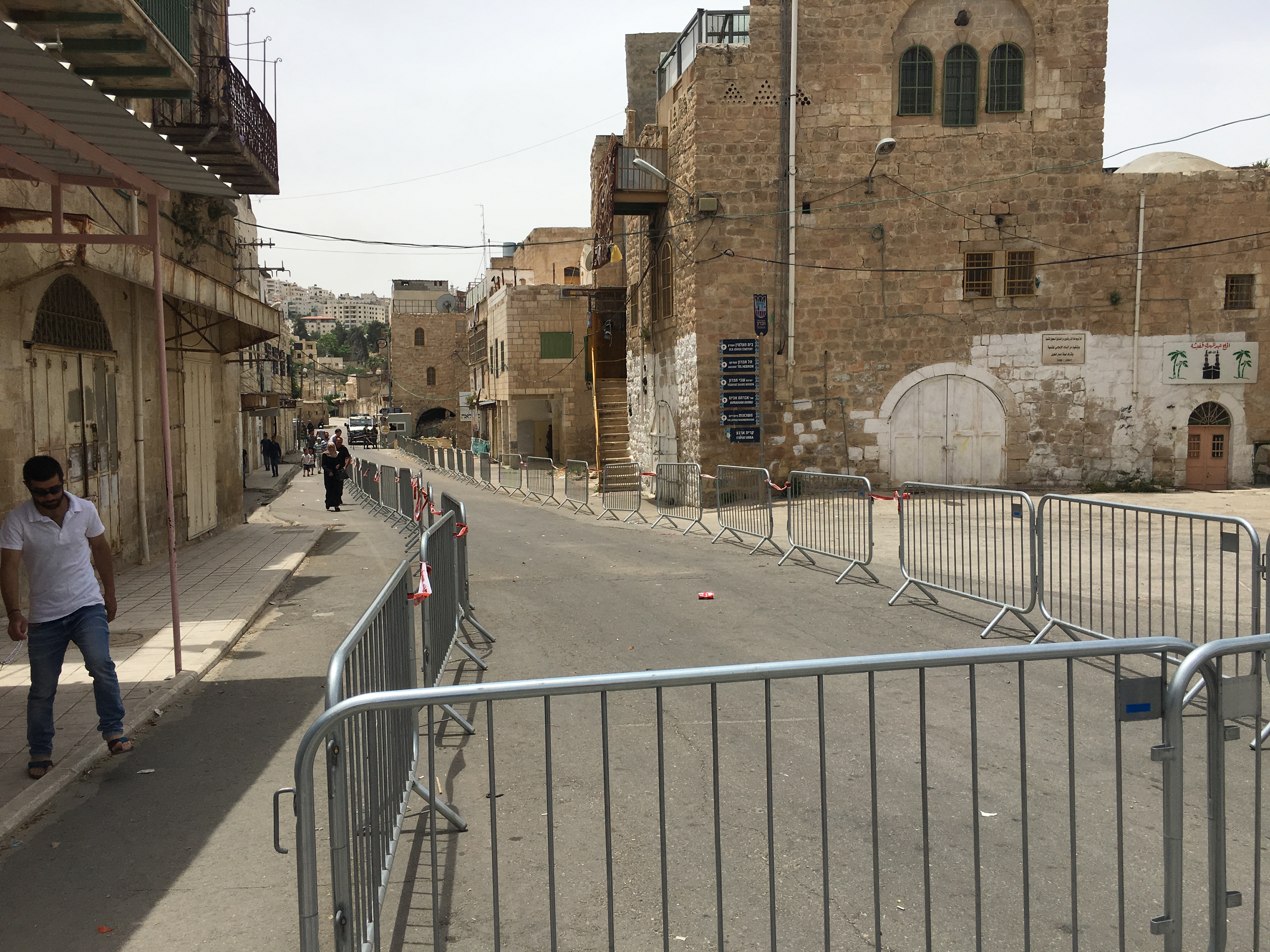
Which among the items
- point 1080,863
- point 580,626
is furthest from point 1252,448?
point 1080,863

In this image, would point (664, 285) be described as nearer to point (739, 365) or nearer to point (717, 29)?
point (739, 365)

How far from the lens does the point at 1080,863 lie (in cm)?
402

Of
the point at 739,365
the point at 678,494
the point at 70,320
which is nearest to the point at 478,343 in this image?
the point at 678,494

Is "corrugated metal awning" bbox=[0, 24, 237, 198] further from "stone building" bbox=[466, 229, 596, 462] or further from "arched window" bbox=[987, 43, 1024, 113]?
"stone building" bbox=[466, 229, 596, 462]

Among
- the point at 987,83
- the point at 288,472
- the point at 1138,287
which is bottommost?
the point at 288,472

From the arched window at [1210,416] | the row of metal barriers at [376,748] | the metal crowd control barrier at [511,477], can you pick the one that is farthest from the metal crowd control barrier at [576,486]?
the row of metal barriers at [376,748]

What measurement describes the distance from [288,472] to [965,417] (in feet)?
96.2

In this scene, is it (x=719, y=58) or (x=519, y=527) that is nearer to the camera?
(x=519, y=527)

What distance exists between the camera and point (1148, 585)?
7.38 metres

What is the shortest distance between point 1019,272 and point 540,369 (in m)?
22.0

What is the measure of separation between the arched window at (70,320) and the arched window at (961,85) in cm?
1691

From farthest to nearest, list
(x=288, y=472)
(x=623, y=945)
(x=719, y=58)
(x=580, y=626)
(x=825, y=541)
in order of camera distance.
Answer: (x=288, y=472)
(x=719, y=58)
(x=825, y=541)
(x=580, y=626)
(x=623, y=945)

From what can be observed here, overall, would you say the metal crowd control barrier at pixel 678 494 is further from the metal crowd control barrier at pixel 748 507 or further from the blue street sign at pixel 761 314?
the blue street sign at pixel 761 314

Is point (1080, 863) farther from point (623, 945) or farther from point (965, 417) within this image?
point (965, 417)
